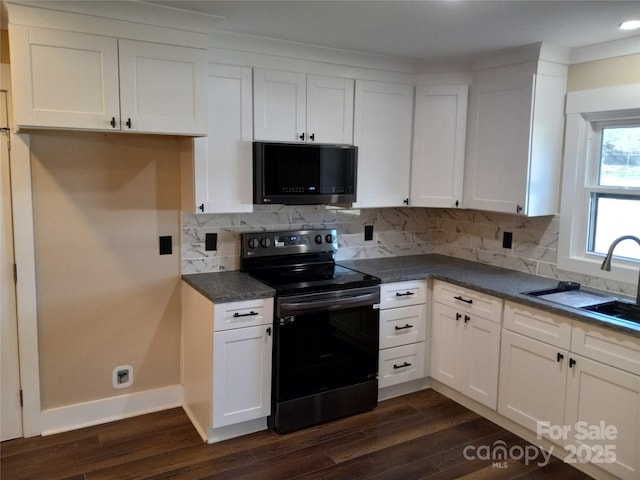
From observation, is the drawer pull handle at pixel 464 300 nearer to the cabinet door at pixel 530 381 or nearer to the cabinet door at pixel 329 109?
the cabinet door at pixel 530 381

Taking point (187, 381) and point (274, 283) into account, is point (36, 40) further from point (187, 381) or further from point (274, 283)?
point (187, 381)

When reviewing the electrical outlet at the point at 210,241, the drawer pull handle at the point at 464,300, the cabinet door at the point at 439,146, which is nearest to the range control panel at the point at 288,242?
the electrical outlet at the point at 210,241

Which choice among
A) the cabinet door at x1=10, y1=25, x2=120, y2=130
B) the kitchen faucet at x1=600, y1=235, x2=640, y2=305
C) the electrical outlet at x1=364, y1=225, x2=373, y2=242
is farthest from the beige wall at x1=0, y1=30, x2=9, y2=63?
the kitchen faucet at x1=600, y1=235, x2=640, y2=305

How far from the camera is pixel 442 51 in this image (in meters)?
3.39

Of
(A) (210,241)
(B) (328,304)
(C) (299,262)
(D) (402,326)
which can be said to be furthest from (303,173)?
(D) (402,326)

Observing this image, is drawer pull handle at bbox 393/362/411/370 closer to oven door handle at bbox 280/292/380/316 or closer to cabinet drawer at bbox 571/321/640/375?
oven door handle at bbox 280/292/380/316

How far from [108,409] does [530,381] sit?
258 cm

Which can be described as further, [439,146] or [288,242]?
[439,146]

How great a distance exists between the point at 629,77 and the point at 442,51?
1125 millimetres

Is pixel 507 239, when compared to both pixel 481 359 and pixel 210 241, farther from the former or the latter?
pixel 210 241

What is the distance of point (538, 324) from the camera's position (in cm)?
287

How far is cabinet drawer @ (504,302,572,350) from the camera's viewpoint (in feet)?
8.96

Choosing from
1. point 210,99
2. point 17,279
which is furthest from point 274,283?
point 17,279

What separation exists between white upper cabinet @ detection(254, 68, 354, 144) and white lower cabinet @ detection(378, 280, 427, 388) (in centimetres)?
112
